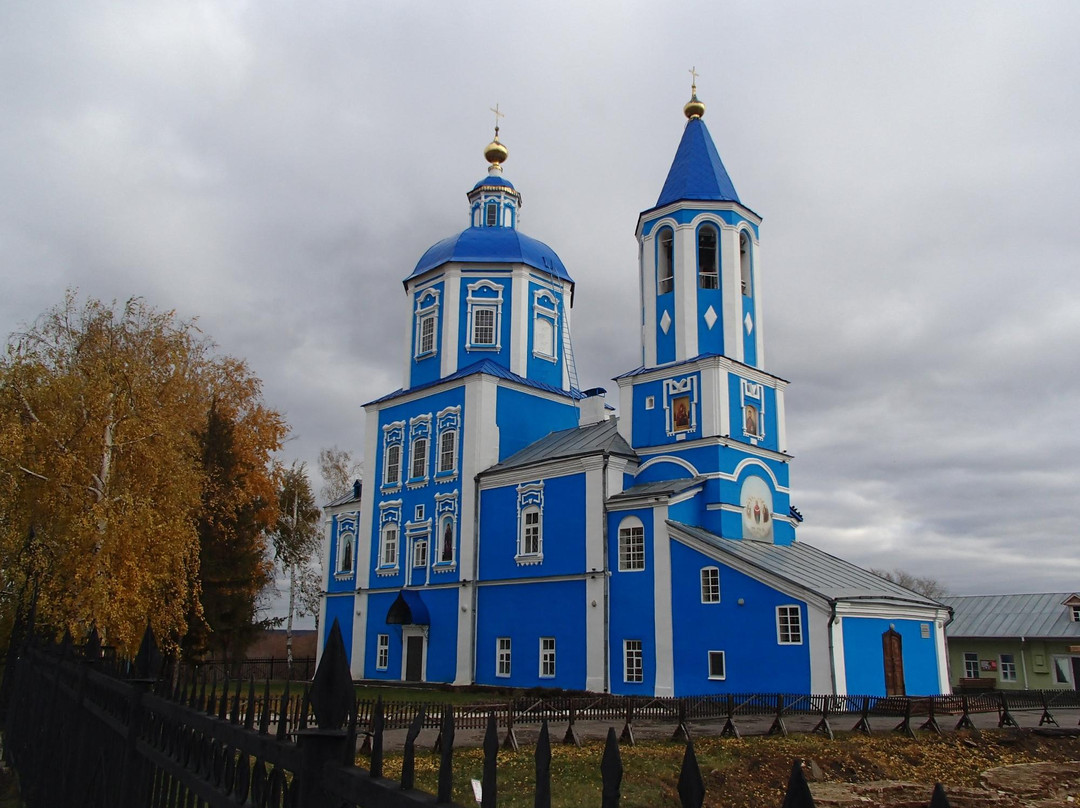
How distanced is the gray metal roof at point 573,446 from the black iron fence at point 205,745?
20500 millimetres

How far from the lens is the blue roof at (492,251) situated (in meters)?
33.9

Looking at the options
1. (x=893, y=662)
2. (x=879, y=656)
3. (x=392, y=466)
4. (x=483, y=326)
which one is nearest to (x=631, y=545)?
(x=879, y=656)

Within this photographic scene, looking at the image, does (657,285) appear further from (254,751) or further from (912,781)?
(254,751)

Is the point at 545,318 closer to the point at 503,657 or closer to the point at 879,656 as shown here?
the point at 503,657

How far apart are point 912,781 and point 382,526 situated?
2373cm

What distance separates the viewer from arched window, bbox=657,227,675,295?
92.3 feet

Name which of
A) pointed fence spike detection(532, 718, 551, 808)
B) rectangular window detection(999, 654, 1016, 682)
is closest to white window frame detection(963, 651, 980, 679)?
rectangular window detection(999, 654, 1016, 682)

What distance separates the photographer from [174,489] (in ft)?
53.9

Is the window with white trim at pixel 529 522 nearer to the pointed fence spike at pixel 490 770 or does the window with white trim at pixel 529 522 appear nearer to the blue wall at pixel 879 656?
the blue wall at pixel 879 656

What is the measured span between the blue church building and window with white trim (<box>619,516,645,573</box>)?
12 cm

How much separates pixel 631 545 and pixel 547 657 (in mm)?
4460

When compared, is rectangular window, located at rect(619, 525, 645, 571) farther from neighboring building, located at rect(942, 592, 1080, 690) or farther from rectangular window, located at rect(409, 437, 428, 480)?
neighboring building, located at rect(942, 592, 1080, 690)

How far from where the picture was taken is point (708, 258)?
1123 inches

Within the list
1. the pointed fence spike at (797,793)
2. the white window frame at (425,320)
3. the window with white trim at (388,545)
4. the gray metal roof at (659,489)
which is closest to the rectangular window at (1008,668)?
the gray metal roof at (659,489)
